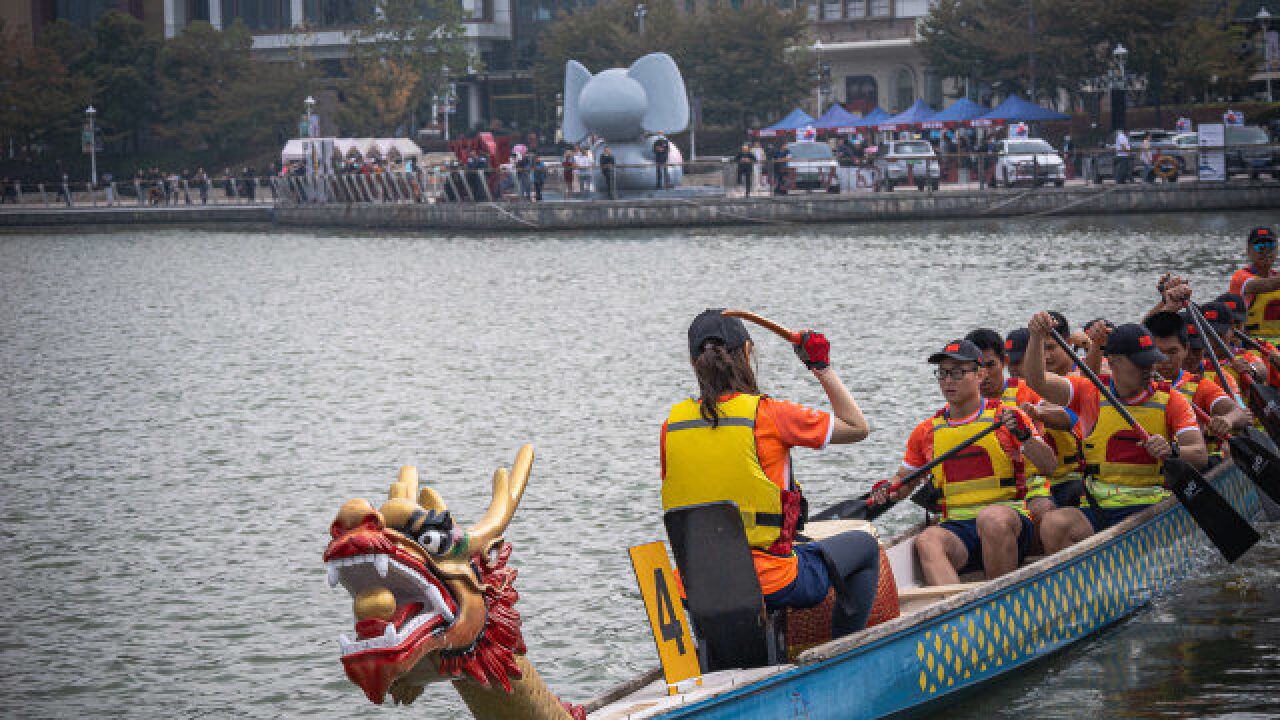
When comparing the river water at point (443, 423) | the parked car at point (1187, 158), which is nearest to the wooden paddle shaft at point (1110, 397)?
the river water at point (443, 423)

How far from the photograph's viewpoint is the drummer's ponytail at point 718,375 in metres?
7.17

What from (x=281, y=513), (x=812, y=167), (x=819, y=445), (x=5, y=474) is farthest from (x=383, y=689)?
(x=812, y=167)

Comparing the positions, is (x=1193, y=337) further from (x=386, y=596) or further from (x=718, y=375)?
(x=386, y=596)

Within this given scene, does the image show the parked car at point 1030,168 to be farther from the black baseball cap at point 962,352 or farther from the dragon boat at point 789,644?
the black baseball cap at point 962,352

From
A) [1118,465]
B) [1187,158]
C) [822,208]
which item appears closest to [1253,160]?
[1187,158]

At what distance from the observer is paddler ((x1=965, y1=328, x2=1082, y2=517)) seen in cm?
999

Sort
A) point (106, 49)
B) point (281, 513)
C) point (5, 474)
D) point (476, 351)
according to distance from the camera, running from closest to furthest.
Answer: point (281, 513) → point (5, 474) → point (476, 351) → point (106, 49)

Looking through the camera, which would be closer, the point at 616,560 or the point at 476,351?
the point at 616,560

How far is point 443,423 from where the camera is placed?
20297 millimetres

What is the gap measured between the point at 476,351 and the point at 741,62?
49.8 metres

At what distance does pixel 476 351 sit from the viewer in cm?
2688

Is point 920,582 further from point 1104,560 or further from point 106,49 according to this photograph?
point 106,49

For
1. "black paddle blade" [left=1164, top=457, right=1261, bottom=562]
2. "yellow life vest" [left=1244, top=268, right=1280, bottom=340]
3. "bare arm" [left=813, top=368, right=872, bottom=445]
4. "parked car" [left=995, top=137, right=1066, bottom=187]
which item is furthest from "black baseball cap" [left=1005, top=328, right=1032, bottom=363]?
Result: "parked car" [left=995, top=137, right=1066, bottom=187]

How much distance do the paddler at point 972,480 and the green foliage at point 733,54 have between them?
215 ft
